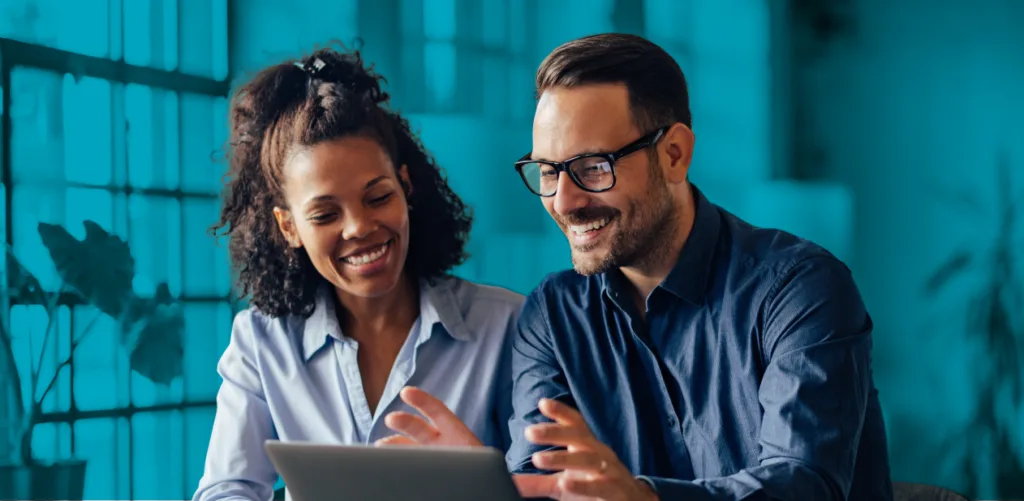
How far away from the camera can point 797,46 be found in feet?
11.6

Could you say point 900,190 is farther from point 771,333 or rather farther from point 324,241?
point 324,241

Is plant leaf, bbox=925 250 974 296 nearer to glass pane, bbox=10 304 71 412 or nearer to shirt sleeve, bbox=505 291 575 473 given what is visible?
shirt sleeve, bbox=505 291 575 473

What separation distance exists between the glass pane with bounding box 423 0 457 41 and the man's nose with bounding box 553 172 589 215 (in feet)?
6.60

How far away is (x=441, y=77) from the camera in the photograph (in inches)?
147

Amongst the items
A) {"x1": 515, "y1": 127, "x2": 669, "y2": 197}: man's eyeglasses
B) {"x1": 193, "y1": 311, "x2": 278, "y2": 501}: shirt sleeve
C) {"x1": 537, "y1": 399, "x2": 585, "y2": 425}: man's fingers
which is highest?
{"x1": 515, "y1": 127, "x2": 669, "y2": 197}: man's eyeglasses

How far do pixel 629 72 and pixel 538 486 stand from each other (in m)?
0.82

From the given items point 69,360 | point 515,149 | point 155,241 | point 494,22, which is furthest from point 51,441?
point 494,22

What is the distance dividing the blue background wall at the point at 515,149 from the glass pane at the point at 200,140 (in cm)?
1

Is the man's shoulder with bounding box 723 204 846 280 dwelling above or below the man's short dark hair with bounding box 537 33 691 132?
below

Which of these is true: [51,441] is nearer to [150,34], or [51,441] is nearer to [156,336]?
[156,336]

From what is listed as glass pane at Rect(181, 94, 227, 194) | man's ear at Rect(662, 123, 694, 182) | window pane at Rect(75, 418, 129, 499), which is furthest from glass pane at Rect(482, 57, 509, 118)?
window pane at Rect(75, 418, 129, 499)

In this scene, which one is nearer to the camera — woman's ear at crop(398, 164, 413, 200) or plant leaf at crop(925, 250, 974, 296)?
woman's ear at crop(398, 164, 413, 200)

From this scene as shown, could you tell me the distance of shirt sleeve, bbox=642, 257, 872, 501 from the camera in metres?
1.55

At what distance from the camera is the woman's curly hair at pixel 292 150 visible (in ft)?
7.68
